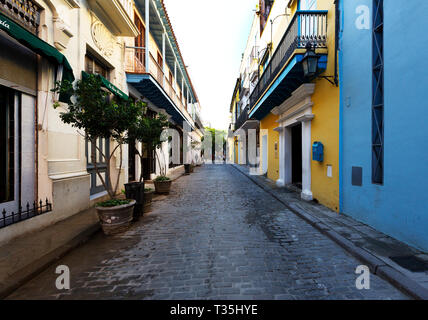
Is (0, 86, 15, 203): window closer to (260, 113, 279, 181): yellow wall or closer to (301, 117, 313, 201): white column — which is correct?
(301, 117, 313, 201): white column

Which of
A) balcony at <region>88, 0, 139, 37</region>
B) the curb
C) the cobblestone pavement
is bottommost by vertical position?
the cobblestone pavement

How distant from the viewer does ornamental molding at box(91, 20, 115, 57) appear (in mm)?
6410

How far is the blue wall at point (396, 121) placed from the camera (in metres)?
3.18

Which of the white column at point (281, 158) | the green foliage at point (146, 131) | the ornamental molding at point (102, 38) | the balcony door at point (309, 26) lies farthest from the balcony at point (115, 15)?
the white column at point (281, 158)

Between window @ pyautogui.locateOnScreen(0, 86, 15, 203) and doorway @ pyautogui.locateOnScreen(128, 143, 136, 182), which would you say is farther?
doorway @ pyautogui.locateOnScreen(128, 143, 136, 182)

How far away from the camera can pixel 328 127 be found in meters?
5.75

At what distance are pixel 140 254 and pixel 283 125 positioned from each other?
8105 millimetres

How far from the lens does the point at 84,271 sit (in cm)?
278

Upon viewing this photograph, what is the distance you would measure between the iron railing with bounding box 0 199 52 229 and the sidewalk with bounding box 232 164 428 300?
19.0 feet

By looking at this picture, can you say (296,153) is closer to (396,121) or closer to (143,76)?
(396,121)

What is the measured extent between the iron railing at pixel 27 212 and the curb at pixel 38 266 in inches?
43.3

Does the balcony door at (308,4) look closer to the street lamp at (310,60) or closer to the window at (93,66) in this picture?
the street lamp at (310,60)

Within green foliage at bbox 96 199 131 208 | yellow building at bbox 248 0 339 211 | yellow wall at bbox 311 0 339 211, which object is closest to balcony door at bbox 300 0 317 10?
yellow building at bbox 248 0 339 211
